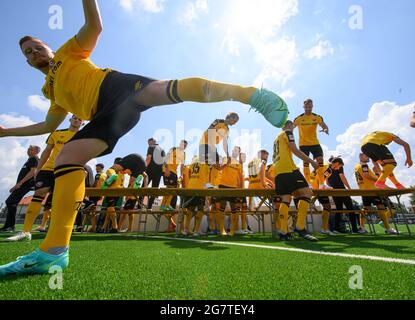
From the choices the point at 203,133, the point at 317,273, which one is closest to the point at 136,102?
the point at 317,273

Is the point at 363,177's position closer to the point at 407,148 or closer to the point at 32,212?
the point at 407,148

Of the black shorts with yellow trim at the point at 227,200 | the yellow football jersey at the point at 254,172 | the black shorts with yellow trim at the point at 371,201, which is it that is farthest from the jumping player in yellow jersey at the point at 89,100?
the black shorts with yellow trim at the point at 371,201

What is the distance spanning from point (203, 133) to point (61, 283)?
5.66 meters

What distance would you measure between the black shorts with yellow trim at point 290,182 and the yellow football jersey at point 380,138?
346cm

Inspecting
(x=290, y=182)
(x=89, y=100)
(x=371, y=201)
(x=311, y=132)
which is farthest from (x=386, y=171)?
(x=89, y=100)

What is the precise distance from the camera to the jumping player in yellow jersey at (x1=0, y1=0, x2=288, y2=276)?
178 cm

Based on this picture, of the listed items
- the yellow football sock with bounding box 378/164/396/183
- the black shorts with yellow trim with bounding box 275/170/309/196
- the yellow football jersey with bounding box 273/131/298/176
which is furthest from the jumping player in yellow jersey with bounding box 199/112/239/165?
the yellow football sock with bounding box 378/164/396/183

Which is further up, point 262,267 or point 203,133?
point 203,133

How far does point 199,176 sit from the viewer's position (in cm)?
718

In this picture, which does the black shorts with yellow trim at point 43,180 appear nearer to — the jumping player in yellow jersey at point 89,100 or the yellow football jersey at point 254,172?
the jumping player in yellow jersey at point 89,100

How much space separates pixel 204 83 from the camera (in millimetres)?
1793

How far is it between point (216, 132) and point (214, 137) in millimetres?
136

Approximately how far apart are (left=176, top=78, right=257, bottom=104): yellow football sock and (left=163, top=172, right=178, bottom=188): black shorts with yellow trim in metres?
7.95
